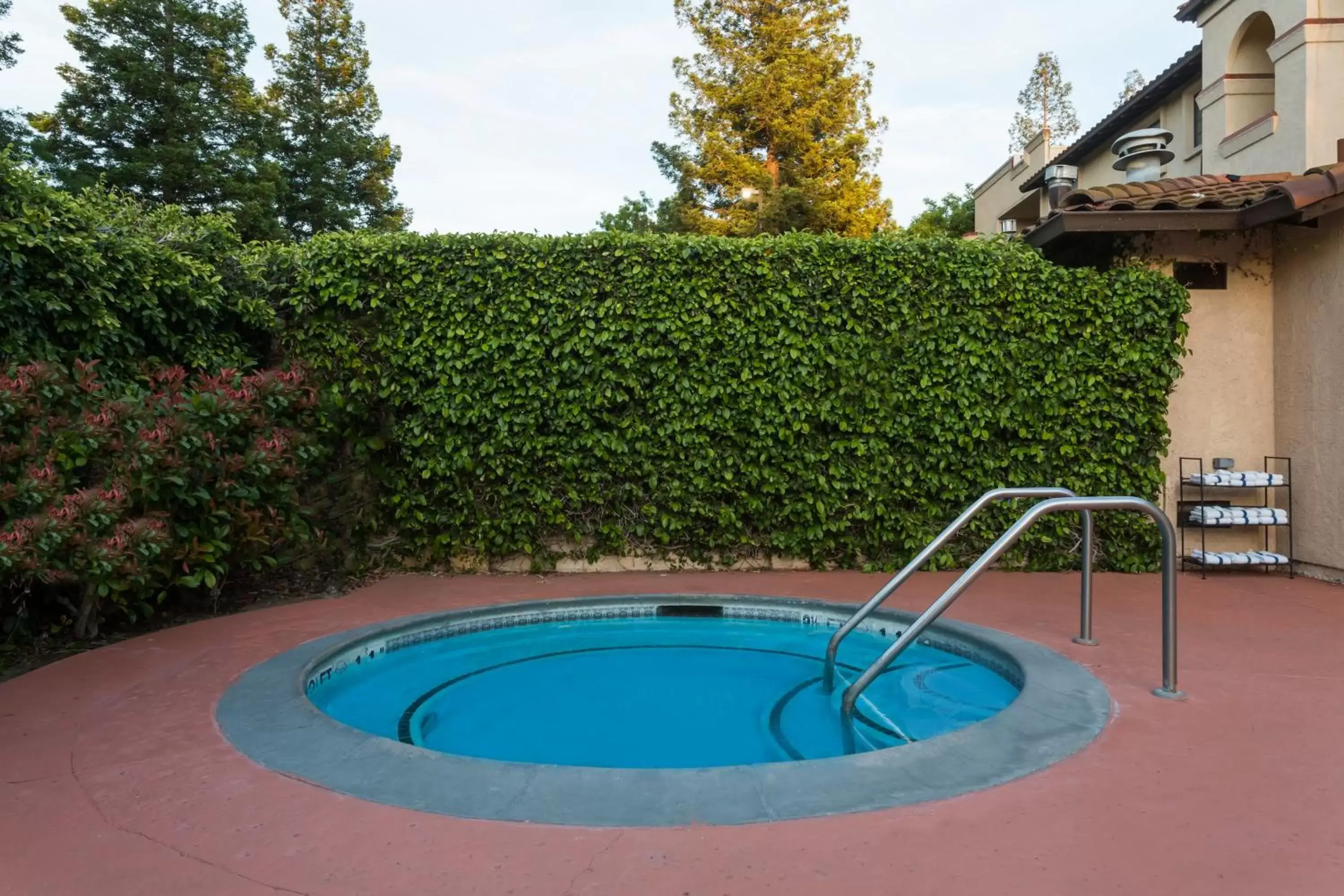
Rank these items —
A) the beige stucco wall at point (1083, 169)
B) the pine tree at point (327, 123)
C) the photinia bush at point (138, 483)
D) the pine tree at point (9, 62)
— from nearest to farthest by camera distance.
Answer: the photinia bush at point (138, 483), the beige stucco wall at point (1083, 169), the pine tree at point (9, 62), the pine tree at point (327, 123)

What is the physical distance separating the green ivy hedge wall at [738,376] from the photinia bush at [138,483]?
117 cm

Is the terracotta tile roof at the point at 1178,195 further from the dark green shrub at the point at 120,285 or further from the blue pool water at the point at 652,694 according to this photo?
the dark green shrub at the point at 120,285

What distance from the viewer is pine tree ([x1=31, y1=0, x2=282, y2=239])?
25.5 meters

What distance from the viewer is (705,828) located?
2.57 meters

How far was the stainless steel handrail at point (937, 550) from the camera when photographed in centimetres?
438

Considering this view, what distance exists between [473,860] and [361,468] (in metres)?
5.72

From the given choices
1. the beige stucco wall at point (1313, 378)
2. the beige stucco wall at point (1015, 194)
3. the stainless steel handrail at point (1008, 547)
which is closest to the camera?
the stainless steel handrail at point (1008, 547)

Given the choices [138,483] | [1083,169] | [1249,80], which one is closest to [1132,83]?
[1083,169]

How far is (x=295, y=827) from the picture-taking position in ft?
8.50

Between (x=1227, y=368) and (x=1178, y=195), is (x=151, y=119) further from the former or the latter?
(x=1227, y=368)

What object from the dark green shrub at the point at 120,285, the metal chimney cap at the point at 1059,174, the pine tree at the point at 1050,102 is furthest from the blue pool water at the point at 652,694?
the pine tree at the point at 1050,102

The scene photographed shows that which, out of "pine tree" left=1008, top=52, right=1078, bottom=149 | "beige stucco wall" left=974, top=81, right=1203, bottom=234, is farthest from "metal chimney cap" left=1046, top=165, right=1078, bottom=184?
"pine tree" left=1008, top=52, right=1078, bottom=149

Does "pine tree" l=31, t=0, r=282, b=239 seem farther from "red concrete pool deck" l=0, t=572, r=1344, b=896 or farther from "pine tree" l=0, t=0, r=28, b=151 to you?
"red concrete pool deck" l=0, t=572, r=1344, b=896

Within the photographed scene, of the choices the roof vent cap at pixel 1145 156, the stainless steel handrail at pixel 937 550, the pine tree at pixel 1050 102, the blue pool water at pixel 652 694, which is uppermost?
the pine tree at pixel 1050 102
